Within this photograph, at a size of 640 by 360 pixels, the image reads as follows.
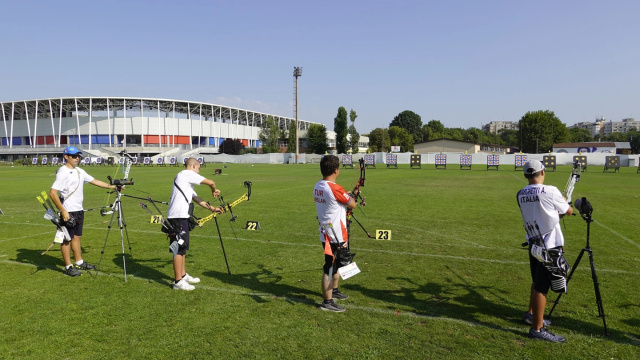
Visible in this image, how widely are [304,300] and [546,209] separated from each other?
3.72 metres

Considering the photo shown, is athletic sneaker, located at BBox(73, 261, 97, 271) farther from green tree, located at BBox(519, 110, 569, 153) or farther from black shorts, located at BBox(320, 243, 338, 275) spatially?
green tree, located at BBox(519, 110, 569, 153)

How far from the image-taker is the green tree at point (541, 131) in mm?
101188

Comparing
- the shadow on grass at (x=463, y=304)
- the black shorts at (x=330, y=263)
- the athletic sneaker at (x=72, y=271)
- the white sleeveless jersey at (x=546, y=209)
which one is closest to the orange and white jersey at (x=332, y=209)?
the black shorts at (x=330, y=263)

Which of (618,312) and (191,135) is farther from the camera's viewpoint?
(191,135)

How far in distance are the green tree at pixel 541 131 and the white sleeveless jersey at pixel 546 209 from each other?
112m

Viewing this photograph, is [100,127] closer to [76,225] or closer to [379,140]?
[379,140]

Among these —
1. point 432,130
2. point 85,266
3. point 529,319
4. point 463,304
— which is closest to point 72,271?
point 85,266

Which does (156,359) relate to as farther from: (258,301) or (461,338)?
(461,338)

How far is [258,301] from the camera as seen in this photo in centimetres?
579

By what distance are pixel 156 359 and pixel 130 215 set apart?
434 inches

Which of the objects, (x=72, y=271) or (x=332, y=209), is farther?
(x=72, y=271)

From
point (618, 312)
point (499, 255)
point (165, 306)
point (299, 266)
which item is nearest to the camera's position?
point (618, 312)

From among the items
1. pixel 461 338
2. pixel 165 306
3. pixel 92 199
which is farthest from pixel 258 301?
pixel 92 199

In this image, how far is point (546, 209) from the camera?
4.43 metres
